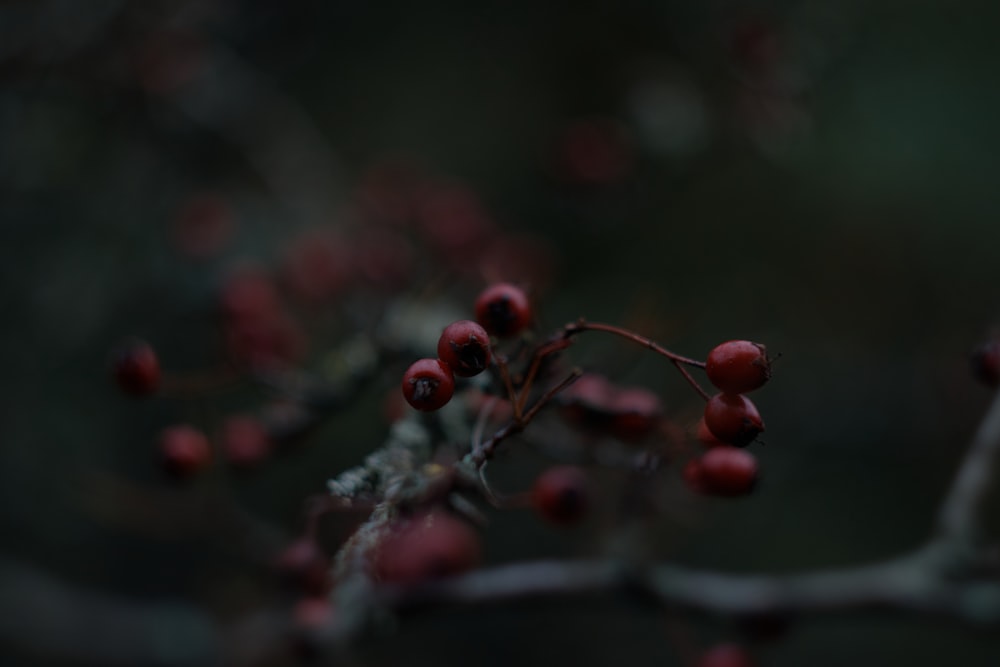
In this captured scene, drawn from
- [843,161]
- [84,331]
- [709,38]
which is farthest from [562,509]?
[843,161]

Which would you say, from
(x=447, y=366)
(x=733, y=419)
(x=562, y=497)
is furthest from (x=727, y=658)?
(x=447, y=366)

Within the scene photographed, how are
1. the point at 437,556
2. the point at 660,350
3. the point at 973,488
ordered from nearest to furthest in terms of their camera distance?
the point at 660,350
the point at 973,488
the point at 437,556

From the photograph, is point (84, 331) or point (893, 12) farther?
point (893, 12)

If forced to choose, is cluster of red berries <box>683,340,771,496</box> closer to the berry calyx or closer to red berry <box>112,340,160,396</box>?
the berry calyx

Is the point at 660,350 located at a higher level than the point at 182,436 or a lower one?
lower

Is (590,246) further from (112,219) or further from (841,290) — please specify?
(112,219)

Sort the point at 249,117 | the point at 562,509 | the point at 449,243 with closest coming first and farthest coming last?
1. the point at 562,509
2. the point at 449,243
3. the point at 249,117

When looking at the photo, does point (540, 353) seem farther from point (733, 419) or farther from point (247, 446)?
point (247, 446)
